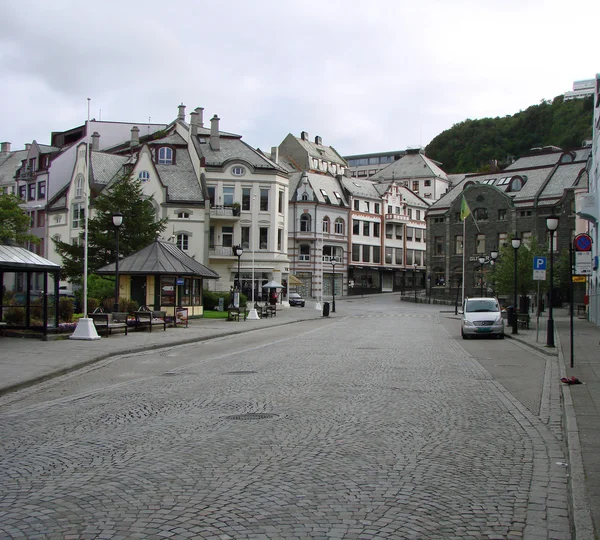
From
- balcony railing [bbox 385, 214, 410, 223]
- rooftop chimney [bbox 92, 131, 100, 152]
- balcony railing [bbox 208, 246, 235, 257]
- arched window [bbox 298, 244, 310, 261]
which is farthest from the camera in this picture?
balcony railing [bbox 385, 214, 410, 223]

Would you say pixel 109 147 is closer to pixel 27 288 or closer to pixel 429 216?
pixel 429 216

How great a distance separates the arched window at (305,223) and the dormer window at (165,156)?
A: 25.1 metres

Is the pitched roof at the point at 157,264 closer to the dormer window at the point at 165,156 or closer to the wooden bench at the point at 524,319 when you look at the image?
the wooden bench at the point at 524,319

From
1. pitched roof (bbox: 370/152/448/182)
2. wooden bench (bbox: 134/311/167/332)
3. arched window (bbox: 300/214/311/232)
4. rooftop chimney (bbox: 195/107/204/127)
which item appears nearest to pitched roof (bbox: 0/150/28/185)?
rooftop chimney (bbox: 195/107/204/127)

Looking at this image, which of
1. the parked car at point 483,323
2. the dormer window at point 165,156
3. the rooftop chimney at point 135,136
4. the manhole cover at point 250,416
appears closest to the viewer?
the manhole cover at point 250,416

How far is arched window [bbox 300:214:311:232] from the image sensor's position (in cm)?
8738

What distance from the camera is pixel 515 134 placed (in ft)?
376

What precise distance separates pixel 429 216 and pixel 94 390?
258 feet

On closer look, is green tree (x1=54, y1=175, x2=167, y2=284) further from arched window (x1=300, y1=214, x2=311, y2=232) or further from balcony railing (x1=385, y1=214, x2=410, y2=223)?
balcony railing (x1=385, y1=214, x2=410, y2=223)

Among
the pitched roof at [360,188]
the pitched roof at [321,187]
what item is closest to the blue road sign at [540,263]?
the pitched roof at [321,187]

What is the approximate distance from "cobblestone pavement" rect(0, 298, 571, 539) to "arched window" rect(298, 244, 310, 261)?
73457 mm

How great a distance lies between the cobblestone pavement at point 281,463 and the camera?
210 inches

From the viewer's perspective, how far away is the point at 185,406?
423 inches

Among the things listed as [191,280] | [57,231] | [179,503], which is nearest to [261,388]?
[179,503]
